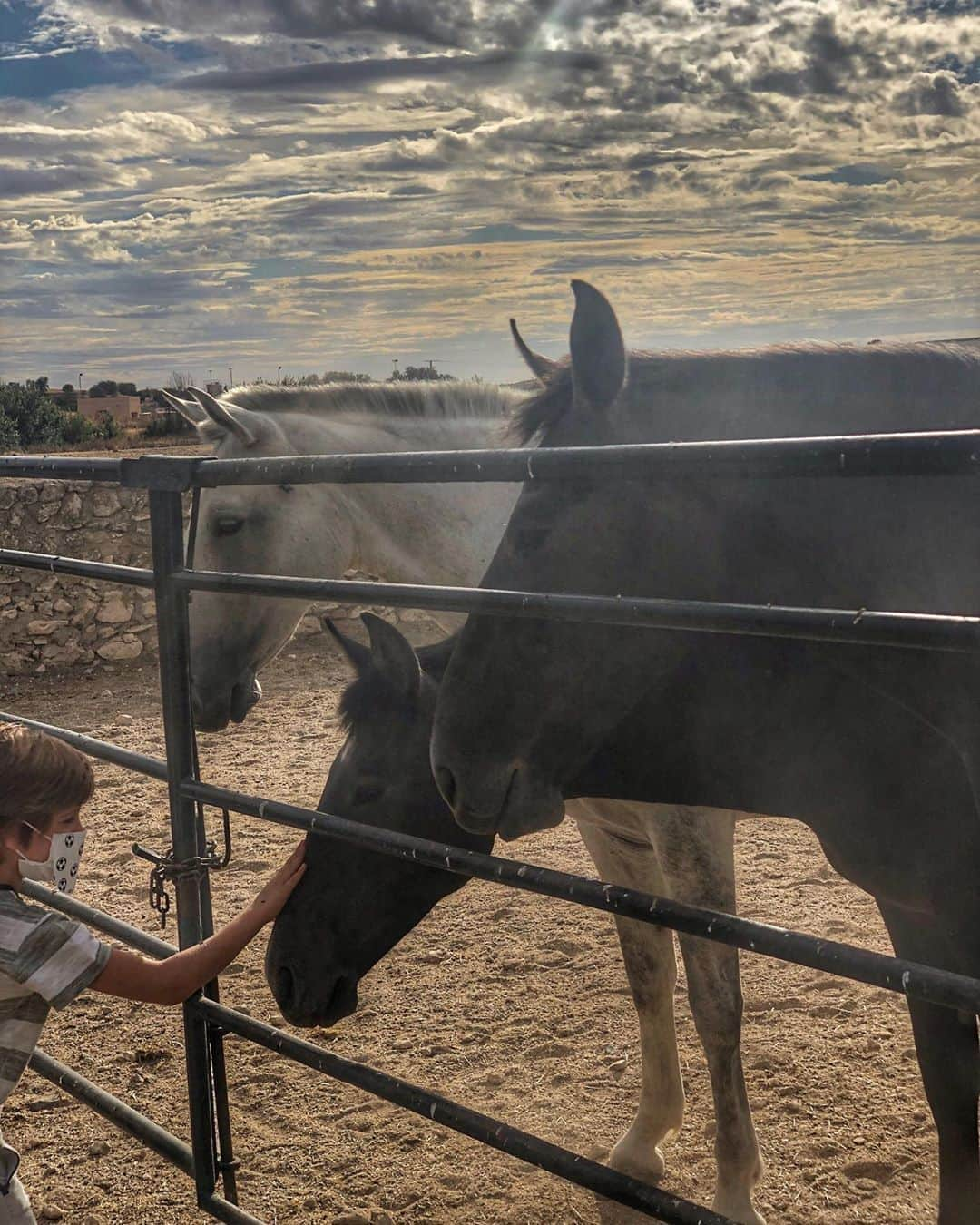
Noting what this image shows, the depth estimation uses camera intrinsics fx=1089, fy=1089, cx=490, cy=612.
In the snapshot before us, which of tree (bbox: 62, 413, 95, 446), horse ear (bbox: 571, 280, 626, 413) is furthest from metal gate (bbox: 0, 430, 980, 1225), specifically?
tree (bbox: 62, 413, 95, 446)

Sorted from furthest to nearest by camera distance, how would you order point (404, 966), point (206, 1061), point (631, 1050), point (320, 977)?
point (404, 966) → point (631, 1050) → point (320, 977) → point (206, 1061)

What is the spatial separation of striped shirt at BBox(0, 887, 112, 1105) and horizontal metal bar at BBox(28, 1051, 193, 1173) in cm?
65

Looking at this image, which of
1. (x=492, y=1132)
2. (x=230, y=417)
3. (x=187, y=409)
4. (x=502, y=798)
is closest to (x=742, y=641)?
(x=502, y=798)

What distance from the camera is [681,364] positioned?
1922 mm

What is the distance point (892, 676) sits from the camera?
1677mm

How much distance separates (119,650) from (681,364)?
8.33 m

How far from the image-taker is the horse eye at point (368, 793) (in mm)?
2424

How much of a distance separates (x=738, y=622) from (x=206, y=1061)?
155 centimetres

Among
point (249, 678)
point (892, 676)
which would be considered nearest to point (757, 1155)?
point (892, 676)

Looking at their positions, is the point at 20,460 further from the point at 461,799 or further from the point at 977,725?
the point at 977,725

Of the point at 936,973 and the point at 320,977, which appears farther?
the point at 320,977

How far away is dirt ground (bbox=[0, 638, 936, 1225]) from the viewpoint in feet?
9.11

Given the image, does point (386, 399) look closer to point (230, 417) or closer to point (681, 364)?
point (230, 417)

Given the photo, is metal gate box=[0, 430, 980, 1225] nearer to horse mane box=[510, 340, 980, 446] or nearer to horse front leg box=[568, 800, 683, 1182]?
horse mane box=[510, 340, 980, 446]
